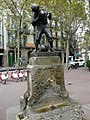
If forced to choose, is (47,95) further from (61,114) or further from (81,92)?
(81,92)

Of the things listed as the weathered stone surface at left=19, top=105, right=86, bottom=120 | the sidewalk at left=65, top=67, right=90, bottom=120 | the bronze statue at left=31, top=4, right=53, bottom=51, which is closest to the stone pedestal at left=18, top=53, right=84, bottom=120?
the weathered stone surface at left=19, top=105, right=86, bottom=120

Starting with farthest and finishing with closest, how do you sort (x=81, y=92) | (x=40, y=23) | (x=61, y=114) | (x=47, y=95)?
1. (x=81, y=92)
2. (x=40, y=23)
3. (x=47, y=95)
4. (x=61, y=114)

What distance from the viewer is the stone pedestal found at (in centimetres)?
511

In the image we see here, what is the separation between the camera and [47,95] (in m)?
5.53

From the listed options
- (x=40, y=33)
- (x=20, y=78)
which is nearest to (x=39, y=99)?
(x=40, y=33)

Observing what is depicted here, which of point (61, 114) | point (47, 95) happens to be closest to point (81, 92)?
point (47, 95)

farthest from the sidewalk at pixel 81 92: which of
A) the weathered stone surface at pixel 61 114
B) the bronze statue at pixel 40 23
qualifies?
the bronze statue at pixel 40 23

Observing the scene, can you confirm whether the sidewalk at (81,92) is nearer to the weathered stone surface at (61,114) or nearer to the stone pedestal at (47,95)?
the weathered stone surface at (61,114)

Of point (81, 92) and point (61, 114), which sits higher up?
point (61, 114)

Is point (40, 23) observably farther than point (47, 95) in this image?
Yes

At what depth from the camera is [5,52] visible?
38.3 m

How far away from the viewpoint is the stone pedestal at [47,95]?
5109 millimetres

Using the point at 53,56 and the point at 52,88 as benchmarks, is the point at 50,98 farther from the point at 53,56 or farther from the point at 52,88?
the point at 53,56

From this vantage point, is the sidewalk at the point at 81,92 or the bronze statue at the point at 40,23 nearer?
the bronze statue at the point at 40,23
